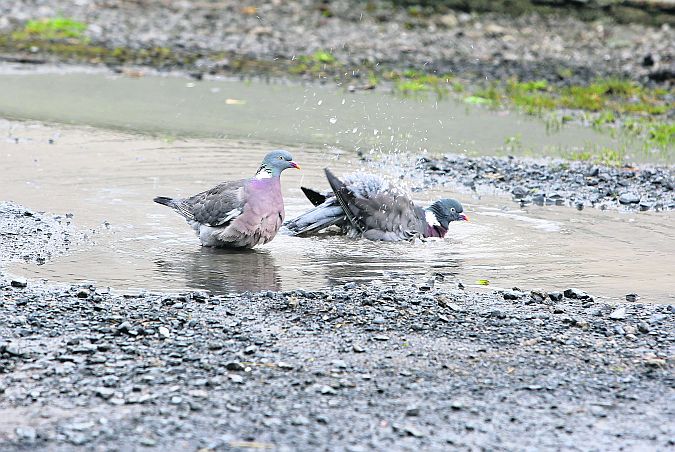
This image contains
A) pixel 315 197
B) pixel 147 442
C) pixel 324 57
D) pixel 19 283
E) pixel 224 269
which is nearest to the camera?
pixel 147 442

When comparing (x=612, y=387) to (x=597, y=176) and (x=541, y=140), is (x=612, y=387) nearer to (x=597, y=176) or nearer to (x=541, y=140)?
(x=597, y=176)

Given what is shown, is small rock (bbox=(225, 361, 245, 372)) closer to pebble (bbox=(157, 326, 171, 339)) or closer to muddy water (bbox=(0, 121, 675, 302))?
pebble (bbox=(157, 326, 171, 339))

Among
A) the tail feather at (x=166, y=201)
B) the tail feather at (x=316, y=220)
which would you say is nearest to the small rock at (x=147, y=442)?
the tail feather at (x=166, y=201)

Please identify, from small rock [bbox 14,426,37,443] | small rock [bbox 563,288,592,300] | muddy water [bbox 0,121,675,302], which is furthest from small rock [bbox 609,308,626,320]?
small rock [bbox 14,426,37,443]

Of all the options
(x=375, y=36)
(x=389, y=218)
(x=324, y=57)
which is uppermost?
(x=375, y=36)

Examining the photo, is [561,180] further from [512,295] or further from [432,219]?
[512,295]

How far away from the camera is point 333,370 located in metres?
5.43

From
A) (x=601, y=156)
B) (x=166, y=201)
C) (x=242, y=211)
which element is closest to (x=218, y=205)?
(x=242, y=211)

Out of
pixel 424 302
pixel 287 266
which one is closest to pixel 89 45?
pixel 287 266

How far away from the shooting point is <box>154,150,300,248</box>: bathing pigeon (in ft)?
25.8

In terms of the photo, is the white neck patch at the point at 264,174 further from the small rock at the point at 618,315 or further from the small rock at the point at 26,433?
the small rock at the point at 26,433

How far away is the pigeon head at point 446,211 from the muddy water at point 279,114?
10.2 feet

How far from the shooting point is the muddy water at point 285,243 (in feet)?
23.7

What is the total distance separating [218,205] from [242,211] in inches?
7.7
